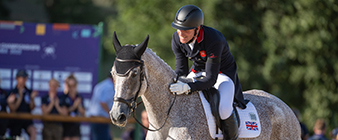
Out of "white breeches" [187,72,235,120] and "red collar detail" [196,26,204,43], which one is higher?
"red collar detail" [196,26,204,43]

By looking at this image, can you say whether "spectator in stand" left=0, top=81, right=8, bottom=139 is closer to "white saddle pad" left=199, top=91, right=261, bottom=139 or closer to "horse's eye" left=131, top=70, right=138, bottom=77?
"white saddle pad" left=199, top=91, right=261, bottom=139

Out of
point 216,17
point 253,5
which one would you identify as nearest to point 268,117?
point 216,17

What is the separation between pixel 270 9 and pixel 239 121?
1438cm

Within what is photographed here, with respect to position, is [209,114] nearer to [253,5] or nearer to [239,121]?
[239,121]

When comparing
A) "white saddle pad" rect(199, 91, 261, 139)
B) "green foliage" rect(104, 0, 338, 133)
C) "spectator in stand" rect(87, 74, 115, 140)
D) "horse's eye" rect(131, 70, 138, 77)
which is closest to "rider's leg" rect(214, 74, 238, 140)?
"white saddle pad" rect(199, 91, 261, 139)

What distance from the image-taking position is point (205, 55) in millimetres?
4809

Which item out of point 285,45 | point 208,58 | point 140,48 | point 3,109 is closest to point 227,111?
point 208,58

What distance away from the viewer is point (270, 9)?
Answer: 18.5 meters

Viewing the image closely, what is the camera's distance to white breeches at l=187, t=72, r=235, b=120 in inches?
184

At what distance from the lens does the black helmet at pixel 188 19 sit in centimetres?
459

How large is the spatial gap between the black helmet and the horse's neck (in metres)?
0.47

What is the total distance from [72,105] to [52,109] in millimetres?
516

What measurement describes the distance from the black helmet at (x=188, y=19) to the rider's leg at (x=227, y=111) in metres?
0.81

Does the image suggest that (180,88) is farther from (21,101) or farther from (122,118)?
(21,101)
